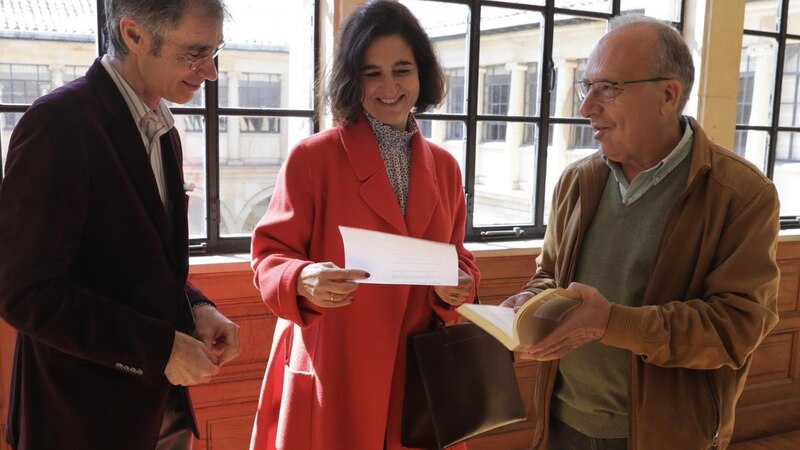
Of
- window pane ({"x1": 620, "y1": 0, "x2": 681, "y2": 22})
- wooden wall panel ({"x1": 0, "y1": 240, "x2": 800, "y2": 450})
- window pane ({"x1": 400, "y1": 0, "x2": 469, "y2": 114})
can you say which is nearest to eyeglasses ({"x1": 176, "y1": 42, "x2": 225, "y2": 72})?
wooden wall panel ({"x1": 0, "y1": 240, "x2": 800, "y2": 450})

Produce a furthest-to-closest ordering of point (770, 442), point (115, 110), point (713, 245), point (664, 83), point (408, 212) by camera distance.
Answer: point (770, 442) → point (408, 212) → point (664, 83) → point (713, 245) → point (115, 110)

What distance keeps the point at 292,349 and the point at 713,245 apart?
1.04 meters

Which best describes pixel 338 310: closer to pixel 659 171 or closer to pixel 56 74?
pixel 659 171

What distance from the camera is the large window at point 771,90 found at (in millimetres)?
3754

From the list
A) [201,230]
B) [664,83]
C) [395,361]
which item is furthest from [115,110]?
[201,230]

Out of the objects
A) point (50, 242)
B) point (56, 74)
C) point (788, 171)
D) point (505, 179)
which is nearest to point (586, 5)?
point (505, 179)

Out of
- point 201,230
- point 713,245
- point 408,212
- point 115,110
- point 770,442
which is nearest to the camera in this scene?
point 115,110

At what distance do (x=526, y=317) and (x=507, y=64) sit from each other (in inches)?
83.9

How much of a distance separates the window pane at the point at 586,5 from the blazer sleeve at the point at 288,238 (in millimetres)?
2076

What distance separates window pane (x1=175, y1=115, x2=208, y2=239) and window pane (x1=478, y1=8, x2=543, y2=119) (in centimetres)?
129

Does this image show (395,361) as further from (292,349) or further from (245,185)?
(245,185)

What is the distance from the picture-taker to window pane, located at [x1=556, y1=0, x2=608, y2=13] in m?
3.27

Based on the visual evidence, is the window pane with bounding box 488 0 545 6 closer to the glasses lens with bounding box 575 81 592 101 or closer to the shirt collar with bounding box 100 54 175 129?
the glasses lens with bounding box 575 81 592 101

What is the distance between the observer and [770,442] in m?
3.67
